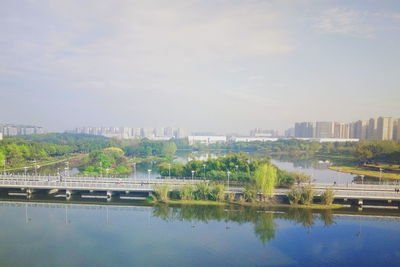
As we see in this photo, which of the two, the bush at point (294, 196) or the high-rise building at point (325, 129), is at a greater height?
the high-rise building at point (325, 129)

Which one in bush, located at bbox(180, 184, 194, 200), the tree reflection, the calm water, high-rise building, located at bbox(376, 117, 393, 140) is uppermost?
high-rise building, located at bbox(376, 117, 393, 140)

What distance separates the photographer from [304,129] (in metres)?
103

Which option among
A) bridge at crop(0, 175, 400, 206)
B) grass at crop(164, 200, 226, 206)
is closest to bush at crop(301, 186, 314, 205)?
bridge at crop(0, 175, 400, 206)

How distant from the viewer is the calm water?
11109 mm

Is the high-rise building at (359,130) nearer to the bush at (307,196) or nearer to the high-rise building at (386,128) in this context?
the high-rise building at (386,128)

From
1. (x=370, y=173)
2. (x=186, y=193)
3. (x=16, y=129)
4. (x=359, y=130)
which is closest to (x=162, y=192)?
(x=186, y=193)

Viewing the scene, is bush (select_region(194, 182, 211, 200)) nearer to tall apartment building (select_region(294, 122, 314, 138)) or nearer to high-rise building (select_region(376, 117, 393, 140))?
high-rise building (select_region(376, 117, 393, 140))

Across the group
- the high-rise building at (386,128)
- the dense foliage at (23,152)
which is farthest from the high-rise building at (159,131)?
the dense foliage at (23,152)

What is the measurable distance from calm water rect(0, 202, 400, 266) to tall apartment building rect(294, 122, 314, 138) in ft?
282

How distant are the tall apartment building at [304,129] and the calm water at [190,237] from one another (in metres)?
86.0

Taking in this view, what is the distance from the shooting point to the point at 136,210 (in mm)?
17312

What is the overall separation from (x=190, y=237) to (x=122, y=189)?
786 cm

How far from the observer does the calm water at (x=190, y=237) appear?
11.1 metres

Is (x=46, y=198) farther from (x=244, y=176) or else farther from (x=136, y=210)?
(x=244, y=176)
